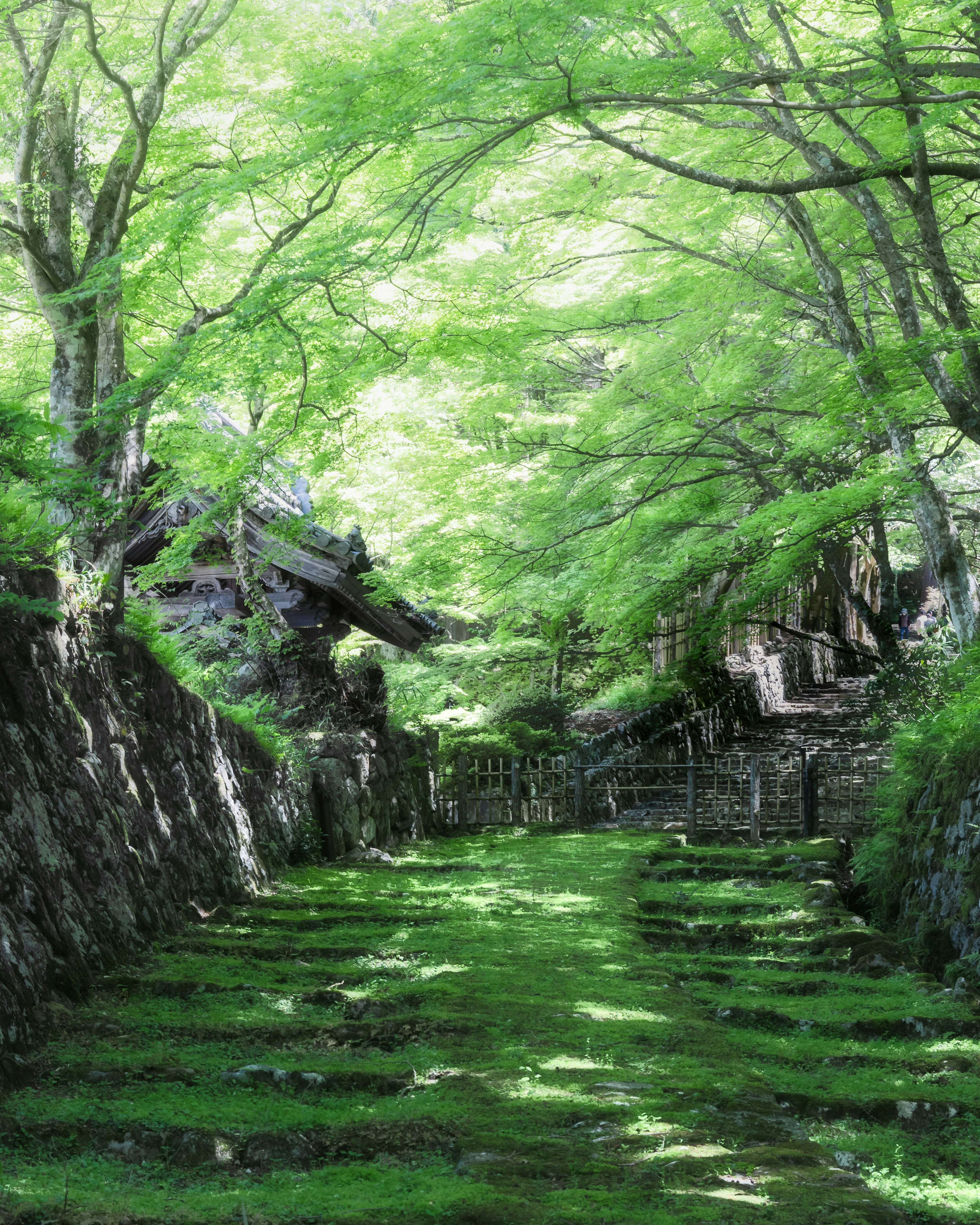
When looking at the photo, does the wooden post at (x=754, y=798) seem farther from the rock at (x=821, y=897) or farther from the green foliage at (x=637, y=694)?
the green foliage at (x=637, y=694)

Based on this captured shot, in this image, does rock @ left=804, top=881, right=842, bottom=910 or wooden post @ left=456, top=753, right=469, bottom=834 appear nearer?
rock @ left=804, top=881, right=842, bottom=910

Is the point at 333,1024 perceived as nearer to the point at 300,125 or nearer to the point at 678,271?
the point at 300,125

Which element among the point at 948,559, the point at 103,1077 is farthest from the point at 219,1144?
the point at 948,559

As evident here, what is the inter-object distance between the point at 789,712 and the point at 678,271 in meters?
17.6

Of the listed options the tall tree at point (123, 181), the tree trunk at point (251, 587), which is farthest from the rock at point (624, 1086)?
the tree trunk at point (251, 587)

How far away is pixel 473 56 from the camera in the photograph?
7414 mm

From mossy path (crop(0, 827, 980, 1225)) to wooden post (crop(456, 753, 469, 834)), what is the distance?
8.06 metres

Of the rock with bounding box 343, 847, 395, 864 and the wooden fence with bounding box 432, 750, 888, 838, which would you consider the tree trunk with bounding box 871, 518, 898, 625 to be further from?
the rock with bounding box 343, 847, 395, 864

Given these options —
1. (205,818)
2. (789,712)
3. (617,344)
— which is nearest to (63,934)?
(205,818)

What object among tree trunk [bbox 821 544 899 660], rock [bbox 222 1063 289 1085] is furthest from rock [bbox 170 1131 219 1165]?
tree trunk [bbox 821 544 899 660]

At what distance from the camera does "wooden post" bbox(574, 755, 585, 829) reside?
1727 cm

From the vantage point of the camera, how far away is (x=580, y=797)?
17312 mm

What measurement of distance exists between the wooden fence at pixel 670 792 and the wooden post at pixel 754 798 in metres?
0.02

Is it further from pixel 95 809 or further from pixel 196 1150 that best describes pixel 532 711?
pixel 196 1150
